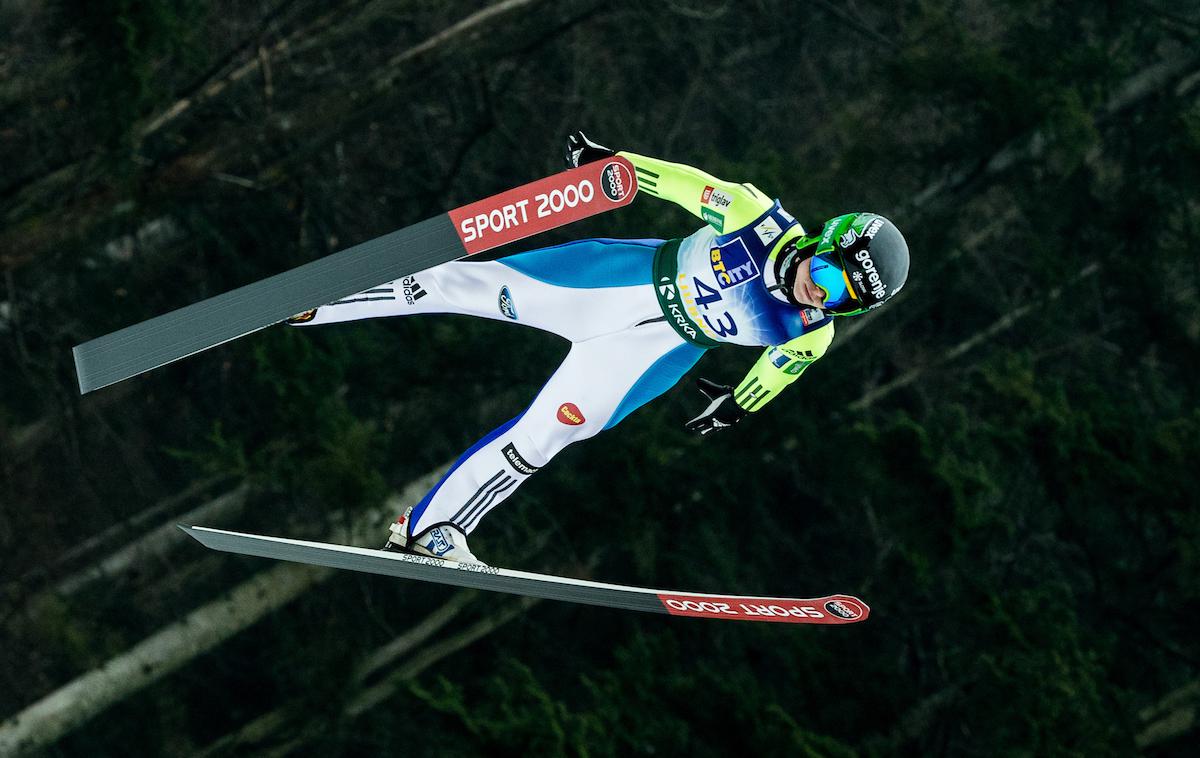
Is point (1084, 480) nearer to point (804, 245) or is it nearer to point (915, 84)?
point (915, 84)

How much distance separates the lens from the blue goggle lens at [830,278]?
3.89 m

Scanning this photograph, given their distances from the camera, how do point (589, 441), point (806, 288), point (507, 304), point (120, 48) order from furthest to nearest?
point (589, 441) → point (120, 48) → point (507, 304) → point (806, 288)

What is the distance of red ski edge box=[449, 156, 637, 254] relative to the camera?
12.3 ft

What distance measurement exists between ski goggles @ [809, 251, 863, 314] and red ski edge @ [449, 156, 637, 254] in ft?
1.87

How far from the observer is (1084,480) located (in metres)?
6.57

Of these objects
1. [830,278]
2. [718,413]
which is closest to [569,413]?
[718,413]

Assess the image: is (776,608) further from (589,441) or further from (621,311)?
(589,441)

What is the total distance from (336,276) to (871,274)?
1467mm

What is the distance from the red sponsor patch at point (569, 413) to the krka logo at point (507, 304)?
349 mm

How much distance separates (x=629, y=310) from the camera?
14.1 ft

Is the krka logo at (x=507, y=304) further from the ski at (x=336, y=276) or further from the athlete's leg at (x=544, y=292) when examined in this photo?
the ski at (x=336, y=276)

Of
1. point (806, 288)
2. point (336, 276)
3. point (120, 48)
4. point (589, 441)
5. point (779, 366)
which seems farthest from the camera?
point (589, 441)

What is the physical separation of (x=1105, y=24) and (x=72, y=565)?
7.38 m

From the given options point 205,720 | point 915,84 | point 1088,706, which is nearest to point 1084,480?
point 1088,706
